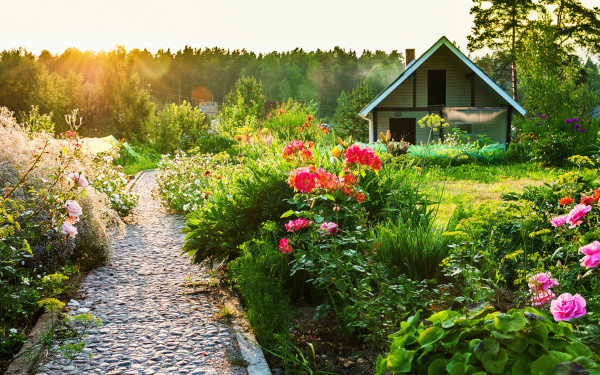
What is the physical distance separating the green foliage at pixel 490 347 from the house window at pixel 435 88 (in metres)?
20.2

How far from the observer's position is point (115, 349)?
133 inches

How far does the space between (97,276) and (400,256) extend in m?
3.05

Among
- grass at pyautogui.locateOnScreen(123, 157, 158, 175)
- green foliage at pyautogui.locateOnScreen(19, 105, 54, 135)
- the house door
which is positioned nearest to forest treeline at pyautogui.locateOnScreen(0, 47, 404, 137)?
grass at pyautogui.locateOnScreen(123, 157, 158, 175)

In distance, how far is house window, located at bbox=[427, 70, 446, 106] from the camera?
69.1 ft

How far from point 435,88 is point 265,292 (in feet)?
63.6

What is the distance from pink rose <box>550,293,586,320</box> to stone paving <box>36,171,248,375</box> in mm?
1825

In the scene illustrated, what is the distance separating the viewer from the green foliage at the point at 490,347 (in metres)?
1.75

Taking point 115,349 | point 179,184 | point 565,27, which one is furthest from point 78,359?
point 565,27

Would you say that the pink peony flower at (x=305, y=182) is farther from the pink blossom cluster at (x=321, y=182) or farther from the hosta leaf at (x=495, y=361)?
the hosta leaf at (x=495, y=361)

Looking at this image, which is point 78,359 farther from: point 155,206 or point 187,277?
point 155,206

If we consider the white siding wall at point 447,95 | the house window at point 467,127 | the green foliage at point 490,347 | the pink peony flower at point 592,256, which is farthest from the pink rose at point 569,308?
the house window at point 467,127

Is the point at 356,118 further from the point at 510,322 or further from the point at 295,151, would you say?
the point at 510,322

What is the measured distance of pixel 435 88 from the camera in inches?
832

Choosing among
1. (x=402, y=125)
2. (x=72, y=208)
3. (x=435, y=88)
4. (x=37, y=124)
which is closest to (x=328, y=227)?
(x=72, y=208)
